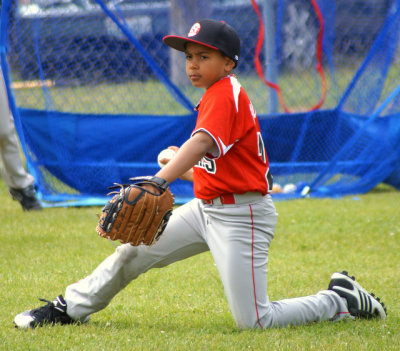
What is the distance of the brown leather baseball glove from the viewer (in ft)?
10.7

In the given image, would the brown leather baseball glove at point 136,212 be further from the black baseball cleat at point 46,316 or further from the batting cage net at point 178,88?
the batting cage net at point 178,88

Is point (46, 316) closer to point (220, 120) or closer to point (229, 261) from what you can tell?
point (229, 261)

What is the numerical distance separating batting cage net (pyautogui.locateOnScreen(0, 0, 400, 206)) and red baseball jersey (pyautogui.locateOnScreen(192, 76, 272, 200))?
14.3ft

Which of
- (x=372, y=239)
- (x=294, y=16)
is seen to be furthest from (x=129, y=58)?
(x=372, y=239)

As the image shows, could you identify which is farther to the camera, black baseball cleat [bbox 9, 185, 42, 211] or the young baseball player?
black baseball cleat [bbox 9, 185, 42, 211]

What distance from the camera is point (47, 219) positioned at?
687cm

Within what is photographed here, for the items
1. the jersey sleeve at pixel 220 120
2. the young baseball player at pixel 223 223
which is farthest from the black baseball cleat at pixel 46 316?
the jersey sleeve at pixel 220 120

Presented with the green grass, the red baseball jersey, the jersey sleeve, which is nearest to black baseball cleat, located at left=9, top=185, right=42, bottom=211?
the green grass

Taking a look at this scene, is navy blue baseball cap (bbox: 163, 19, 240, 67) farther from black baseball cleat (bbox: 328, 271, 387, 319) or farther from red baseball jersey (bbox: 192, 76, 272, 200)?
black baseball cleat (bbox: 328, 271, 387, 319)

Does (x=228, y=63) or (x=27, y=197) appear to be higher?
(x=228, y=63)

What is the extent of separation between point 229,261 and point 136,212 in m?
0.60

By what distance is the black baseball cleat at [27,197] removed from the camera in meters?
7.11

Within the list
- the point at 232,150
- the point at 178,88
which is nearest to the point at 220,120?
the point at 232,150

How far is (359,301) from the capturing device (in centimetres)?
390
